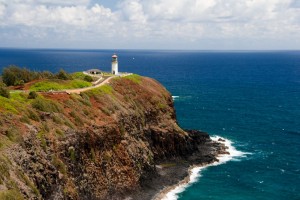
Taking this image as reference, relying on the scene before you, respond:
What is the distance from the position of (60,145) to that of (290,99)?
348 feet

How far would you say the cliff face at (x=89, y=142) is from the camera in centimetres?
4334

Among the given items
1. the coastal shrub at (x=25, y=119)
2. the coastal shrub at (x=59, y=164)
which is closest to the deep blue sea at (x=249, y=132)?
the coastal shrub at (x=59, y=164)

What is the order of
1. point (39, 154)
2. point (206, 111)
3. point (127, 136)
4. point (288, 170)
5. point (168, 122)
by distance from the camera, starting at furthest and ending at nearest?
point (206, 111) < point (168, 122) < point (288, 170) < point (127, 136) < point (39, 154)

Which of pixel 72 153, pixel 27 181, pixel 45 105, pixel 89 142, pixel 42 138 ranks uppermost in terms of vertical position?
pixel 45 105

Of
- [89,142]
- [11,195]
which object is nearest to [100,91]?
[89,142]

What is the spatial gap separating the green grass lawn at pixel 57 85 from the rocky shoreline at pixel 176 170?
2268cm

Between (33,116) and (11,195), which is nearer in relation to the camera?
(11,195)

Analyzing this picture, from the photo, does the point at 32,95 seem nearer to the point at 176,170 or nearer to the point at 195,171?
the point at 176,170

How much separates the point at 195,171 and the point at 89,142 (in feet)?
76.9

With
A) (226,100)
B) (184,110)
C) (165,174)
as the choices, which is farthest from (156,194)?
(226,100)

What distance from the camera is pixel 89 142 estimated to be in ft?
183

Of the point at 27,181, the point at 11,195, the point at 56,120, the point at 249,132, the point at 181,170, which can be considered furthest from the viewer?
the point at 249,132

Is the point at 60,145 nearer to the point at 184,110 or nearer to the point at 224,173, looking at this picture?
the point at 224,173

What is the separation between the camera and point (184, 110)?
380 ft
